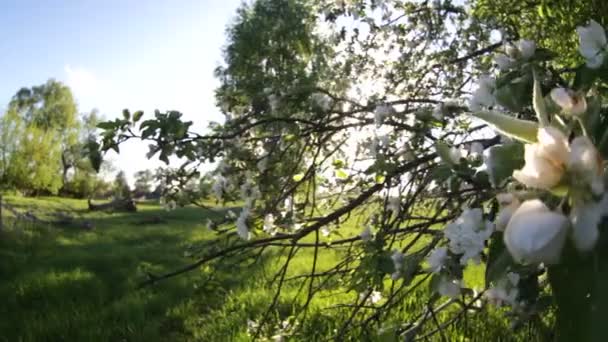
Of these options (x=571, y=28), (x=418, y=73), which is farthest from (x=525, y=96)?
(x=418, y=73)

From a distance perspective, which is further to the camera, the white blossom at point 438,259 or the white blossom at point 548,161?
the white blossom at point 438,259

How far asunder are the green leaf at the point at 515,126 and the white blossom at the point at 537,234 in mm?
112

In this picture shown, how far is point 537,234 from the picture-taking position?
0.42 meters

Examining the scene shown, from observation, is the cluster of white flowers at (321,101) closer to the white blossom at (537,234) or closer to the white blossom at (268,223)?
the white blossom at (268,223)

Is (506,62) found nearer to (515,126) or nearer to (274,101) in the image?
(515,126)

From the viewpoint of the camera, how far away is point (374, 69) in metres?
3.79

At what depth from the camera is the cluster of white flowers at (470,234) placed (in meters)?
0.93

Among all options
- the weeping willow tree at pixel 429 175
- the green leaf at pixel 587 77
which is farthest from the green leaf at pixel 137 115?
the green leaf at pixel 587 77

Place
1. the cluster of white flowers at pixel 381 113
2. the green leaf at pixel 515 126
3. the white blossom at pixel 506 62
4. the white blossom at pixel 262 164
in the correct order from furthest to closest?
the white blossom at pixel 262 164
the cluster of white flowers at pixel 381 113
the white blossom at pixel 506 62
the green leaf at pixel 515 126

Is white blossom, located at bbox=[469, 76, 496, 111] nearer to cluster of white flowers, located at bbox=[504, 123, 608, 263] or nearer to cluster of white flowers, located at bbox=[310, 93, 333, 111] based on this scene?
cluster of white flowers, located at bbox=[504, 123, 608, 263]

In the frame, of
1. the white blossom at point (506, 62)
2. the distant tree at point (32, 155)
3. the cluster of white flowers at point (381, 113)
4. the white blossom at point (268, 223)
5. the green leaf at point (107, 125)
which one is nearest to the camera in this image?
the white blossom at point (506, 62)

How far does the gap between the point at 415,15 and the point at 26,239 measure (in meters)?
7.23

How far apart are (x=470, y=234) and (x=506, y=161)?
0.36 m

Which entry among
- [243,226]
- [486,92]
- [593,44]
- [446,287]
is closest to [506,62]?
[486,92]
